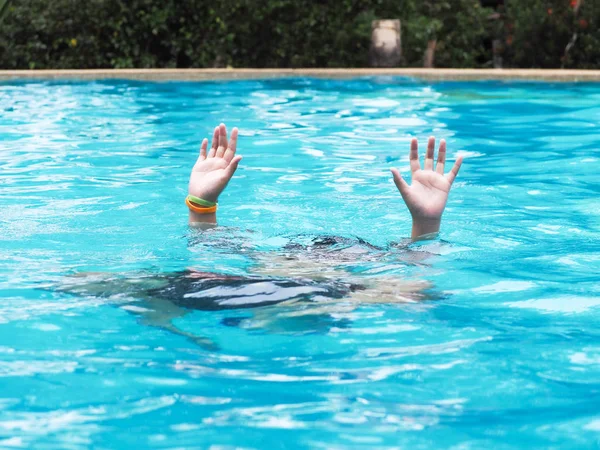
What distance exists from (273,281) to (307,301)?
0.23 meters

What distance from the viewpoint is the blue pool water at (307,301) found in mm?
2744

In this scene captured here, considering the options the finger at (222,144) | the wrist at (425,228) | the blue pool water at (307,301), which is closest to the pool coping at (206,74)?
the blue pool water at (307,301)

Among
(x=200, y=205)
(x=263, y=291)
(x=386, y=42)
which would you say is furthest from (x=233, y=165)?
(x=386, y=42)

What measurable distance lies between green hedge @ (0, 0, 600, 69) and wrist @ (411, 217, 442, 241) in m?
10.3

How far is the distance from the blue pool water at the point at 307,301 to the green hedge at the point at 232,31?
6355 millimetres

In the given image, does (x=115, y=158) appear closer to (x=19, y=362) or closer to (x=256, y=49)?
(x=19, y=362)

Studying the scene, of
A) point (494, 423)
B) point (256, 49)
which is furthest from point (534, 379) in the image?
point (256, 49)

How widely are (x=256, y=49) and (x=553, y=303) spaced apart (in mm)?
12065

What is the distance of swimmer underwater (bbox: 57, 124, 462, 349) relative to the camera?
369 cm

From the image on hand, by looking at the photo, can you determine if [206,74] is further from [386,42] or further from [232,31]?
[386,42]

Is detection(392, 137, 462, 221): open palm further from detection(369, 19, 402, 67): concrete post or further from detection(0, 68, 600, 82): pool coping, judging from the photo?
detection(369, 19, 402, 67): concrete post

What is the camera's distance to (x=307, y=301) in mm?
3734

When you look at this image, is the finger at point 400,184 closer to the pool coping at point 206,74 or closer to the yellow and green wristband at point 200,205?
the yellow and green wristband at point 200,205

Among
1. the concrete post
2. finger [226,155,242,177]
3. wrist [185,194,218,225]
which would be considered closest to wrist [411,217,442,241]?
finger [226,155,242,177]
